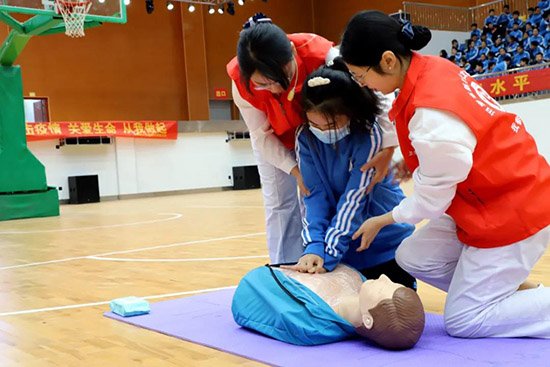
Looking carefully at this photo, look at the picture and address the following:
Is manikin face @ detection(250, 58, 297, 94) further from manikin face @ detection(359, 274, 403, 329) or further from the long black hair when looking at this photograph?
manikin face @ detection(359, 274, 403, 329)

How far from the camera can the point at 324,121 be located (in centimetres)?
206

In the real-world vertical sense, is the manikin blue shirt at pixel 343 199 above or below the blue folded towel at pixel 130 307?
above

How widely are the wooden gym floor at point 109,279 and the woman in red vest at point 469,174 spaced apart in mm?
495

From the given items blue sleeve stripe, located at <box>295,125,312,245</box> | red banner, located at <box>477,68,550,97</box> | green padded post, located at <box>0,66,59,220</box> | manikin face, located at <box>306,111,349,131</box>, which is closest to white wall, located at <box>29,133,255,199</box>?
green padded post, located at <box>0,66,59,220</box>

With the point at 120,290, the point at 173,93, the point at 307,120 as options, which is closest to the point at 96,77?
the point at 173,93

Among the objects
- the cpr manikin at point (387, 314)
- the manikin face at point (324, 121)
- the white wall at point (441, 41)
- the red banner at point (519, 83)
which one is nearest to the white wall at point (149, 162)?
the white wall at point (441, 41)

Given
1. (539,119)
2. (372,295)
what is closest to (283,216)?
(372,295)

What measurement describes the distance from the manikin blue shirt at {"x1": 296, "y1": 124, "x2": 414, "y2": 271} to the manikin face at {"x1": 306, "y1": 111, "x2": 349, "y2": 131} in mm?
83

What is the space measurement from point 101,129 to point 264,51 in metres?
10.9

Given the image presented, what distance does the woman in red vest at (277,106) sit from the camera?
200cm

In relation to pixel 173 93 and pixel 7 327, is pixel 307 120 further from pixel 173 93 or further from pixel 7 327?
pixel 173 93

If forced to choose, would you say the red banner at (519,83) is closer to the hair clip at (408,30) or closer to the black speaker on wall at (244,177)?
the black speaker on wall at (244,177)

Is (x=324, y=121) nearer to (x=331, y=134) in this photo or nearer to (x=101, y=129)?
(x=331, y=134)

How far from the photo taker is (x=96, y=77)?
13828 mm
